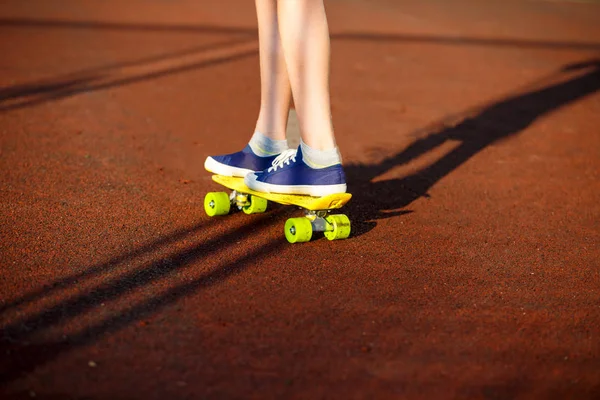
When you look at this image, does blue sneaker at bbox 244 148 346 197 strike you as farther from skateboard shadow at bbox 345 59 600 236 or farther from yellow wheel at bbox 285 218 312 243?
skateboard shadow at bbox 345 59 600 236

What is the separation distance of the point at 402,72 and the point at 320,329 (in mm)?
5738

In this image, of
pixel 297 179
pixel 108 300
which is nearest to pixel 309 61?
pixel 297 179

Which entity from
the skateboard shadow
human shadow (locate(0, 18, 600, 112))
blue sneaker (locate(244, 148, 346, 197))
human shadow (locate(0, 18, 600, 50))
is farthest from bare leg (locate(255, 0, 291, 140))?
human shadow (locate(0, 18, 600, 50))

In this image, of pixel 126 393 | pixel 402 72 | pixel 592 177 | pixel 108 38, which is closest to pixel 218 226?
pixel 126 393

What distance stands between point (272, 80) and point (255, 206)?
2.17ft

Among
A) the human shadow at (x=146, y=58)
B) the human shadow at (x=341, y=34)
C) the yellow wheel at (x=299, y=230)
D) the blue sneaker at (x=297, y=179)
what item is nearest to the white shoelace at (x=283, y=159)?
the blue sneaker at (x=297, y=179)

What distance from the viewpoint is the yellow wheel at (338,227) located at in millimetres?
3827

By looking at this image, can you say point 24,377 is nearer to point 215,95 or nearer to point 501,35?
point 215,95

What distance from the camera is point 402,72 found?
8.36m

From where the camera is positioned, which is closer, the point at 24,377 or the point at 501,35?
the point at 24,377

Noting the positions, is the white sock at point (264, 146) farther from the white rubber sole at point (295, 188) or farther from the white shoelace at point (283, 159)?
the white rubber sole at point (295, 188)

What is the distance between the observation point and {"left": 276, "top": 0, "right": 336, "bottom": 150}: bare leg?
3.55 metres

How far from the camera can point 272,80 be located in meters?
4.10

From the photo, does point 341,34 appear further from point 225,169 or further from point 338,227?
point 338,227
